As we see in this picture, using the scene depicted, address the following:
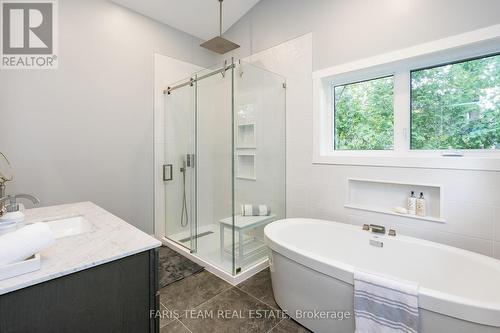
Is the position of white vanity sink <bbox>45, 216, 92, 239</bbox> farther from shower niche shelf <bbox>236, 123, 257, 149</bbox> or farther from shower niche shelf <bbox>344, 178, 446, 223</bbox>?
shower niche shelf <bbox>344, 178, 446, 223</bbox>

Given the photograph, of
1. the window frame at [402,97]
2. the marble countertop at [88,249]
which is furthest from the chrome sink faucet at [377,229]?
the marble countertop at [88,249]

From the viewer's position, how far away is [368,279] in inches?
53.2

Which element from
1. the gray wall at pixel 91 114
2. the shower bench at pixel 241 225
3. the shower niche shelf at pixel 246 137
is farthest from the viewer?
the shower niche shelf at pixel 246 137

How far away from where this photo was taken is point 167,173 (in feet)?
10.7

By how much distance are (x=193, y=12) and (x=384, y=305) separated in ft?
11.7

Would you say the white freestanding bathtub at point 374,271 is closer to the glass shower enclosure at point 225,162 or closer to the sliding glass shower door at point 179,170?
the glass shower enclosure at point 225,162

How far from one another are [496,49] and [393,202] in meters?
1.37

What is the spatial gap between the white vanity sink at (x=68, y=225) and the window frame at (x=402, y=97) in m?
2.13

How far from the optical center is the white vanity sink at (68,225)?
4.73 ft

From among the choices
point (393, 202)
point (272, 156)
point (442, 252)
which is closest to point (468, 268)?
point (442, 252)

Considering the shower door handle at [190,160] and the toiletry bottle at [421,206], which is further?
the shower door handle at [190,160]

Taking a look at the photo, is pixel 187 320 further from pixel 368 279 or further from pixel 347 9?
pixel 347 9

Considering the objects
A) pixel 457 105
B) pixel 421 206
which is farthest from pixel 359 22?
pixel 421 206

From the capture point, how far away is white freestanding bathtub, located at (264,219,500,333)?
1.15m
